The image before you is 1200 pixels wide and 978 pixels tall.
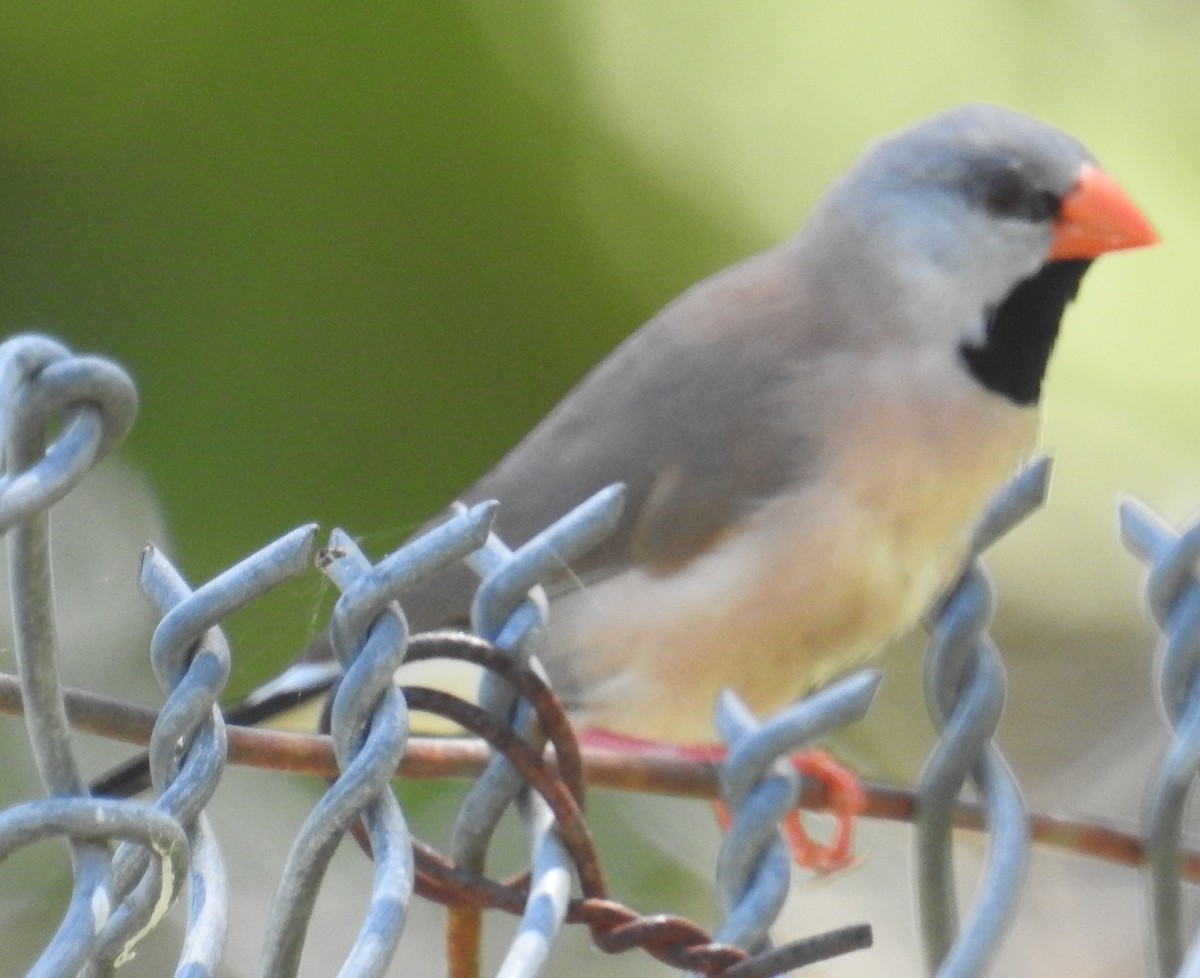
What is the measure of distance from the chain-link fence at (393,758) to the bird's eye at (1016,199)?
2.97 feet

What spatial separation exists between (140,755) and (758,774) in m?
0.61

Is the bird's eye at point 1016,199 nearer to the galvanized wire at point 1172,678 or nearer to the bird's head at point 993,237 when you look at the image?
the bird's head at point 993,237

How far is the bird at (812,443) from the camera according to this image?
1570 mm

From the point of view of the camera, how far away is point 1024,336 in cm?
167

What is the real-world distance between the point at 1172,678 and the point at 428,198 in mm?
1108

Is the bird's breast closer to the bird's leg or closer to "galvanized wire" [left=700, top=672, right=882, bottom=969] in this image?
the bird's leg

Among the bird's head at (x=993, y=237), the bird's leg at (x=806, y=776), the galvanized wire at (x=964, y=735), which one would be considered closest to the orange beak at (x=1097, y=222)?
the bird's head at (x=993, y=237)

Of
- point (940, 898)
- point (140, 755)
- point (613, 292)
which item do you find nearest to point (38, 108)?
point (613, 292)

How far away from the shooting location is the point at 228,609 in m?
0.54

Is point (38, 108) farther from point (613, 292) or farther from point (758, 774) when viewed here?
point (758, 774)

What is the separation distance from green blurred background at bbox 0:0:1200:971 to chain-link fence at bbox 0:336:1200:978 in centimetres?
79

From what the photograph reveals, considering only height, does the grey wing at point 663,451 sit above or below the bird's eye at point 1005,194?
below

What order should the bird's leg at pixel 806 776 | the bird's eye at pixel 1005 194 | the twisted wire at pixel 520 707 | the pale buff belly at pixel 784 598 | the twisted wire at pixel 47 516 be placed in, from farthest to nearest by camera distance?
the bird's eye at pixel 1005 194 → the pale buff belly at pixel 784 598 → the bird's leg at pixel 806 776 → the twisted wire at pixel 520 707 → the twisted wire at pixel 47 516

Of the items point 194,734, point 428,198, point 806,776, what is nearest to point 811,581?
point 806,776
